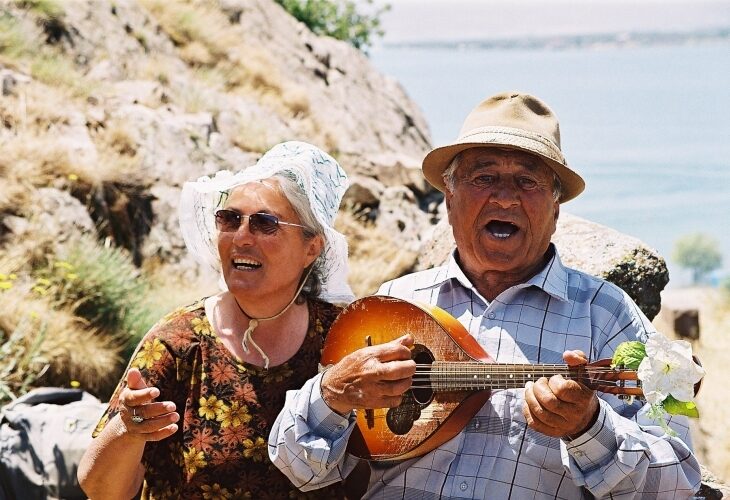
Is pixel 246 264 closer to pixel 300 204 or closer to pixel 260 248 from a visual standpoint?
pixel 260 248

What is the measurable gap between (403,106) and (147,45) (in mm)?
4840

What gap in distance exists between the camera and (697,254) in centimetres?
7388

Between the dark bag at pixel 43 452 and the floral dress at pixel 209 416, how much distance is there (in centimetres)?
144

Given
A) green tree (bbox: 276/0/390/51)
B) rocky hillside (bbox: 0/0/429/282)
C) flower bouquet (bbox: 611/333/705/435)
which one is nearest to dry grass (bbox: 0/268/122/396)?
rocky hillside (bbox: 0/0/429/282)

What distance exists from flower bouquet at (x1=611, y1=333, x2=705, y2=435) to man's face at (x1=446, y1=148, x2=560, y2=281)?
0.91 metres

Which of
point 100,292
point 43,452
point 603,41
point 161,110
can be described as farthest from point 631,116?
point 43,452

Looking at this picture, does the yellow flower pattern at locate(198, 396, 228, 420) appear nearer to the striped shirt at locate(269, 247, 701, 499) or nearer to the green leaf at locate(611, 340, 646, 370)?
the striped shirt at locate(269, 247, 701, 499)

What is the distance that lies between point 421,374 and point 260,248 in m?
0.68

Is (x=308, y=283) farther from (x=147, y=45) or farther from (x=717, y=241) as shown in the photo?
(x=717, y=241)

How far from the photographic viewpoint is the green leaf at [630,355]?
2717 millimetres

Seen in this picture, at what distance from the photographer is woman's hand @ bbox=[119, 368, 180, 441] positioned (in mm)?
3072

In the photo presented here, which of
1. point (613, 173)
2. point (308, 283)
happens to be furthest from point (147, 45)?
point (613, 173)

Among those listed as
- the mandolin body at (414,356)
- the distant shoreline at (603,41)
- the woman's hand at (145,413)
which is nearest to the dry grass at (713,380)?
the mandolin body at (414,356)

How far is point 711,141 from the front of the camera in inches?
3652
